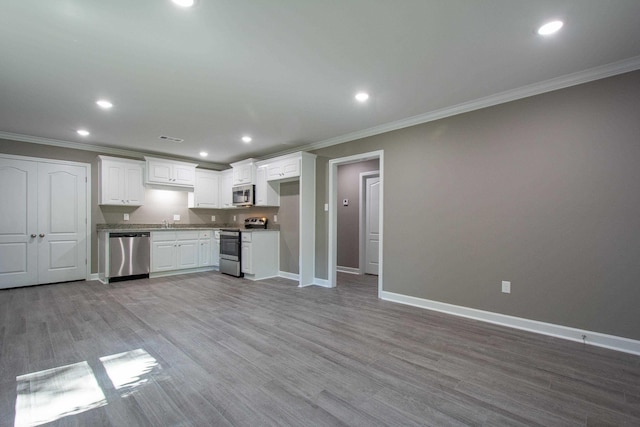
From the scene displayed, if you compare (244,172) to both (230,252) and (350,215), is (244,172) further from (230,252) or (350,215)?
(350,215)

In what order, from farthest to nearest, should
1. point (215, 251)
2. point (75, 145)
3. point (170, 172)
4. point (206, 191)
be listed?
point (206, 191), point (215, 251), point (170, 172), point (75, 145)

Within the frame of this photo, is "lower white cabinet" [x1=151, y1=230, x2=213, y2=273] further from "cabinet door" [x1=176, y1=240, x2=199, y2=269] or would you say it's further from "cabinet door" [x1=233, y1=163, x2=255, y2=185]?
"cabinet door" [x1=233, y1=163, x2=255, y2=185]

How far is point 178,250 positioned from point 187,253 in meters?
0.21

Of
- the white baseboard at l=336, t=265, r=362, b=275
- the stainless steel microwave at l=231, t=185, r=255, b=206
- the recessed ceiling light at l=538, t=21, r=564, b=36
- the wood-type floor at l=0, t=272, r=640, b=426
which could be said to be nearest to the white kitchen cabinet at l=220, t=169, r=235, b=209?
the stainless steel microwave at l=231, t=185, r=255, b=206

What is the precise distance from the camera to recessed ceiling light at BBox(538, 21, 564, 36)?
206 centimetres

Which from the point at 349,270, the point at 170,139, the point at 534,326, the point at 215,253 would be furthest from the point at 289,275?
the point at 534,326

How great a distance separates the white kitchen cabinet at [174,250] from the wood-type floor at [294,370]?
1995mm

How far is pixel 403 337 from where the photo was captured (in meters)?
2.91

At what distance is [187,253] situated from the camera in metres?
6.20

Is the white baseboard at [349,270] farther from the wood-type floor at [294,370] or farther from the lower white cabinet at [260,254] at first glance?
the wood-type floor at [294,370]

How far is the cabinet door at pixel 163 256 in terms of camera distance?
572 centimetres

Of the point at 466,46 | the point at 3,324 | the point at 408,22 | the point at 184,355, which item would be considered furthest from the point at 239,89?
the point at 3,324

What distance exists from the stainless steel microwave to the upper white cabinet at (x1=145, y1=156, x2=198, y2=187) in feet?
3.32

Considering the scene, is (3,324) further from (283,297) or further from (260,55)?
(260,55)
